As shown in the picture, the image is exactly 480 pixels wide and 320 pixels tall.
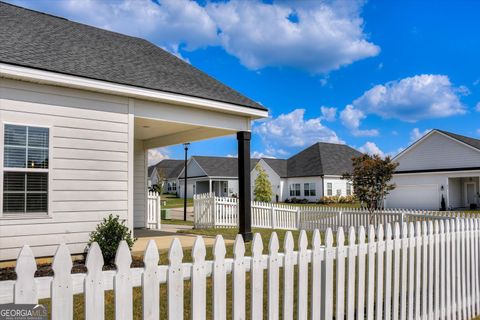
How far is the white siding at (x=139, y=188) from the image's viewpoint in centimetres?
1538

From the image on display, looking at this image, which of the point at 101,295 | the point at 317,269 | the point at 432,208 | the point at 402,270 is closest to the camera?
the point at 101,295

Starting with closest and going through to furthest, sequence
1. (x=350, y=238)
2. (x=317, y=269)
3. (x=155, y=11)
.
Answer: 1. (x=317, y=269)
2. (x=350, y=238)
3. (x=155, y=11)

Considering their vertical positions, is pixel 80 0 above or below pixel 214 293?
above

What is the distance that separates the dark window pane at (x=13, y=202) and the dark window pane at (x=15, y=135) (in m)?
0.98

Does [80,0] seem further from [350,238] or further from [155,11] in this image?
[350,238]

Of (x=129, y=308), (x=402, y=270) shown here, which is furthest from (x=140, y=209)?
(x=129, y=308)

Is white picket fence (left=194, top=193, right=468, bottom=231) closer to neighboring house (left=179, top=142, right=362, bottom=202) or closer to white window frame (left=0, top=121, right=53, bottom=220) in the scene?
white window frame (left=0, top=121, right=53, bottom=220)

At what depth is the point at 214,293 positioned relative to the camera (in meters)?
2.95

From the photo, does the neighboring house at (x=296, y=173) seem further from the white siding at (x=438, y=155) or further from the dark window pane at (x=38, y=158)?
the dark window pane at (x=38, y=158)

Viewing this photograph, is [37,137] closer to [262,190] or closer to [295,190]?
[262,190]

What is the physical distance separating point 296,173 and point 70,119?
41.6 meters

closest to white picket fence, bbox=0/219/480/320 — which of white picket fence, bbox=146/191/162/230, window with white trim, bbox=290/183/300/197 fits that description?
white picket fence, bbox=146/191/162/230

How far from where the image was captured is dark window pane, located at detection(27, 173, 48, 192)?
790cm

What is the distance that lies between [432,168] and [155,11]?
30.1m
